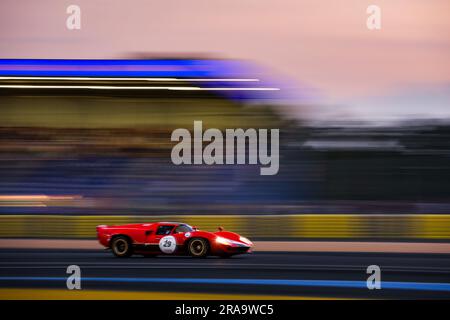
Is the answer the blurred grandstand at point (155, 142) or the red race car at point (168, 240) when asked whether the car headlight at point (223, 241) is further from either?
the blurred grandstand at point (155, 142)

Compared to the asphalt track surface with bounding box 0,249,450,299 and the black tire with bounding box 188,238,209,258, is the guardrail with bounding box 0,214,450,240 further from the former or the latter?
the asphalt track surface with bounding box 0,249,450,299

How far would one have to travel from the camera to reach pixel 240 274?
16.9ft

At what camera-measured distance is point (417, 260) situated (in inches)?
258

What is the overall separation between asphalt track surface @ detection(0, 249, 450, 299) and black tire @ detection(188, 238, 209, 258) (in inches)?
7.8

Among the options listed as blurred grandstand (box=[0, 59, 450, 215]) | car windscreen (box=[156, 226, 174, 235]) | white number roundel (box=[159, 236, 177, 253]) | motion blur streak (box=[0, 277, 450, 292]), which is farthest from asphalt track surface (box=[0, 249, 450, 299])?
blurred grandstand (box=[0, 59, 450, 215])

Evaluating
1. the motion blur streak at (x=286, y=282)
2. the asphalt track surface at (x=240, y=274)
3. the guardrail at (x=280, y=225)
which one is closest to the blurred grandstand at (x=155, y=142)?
the guardrail at (x=280, y=225)

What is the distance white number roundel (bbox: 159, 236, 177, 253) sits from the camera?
17.4 feet

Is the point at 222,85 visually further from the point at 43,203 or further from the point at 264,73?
the point at 43,203

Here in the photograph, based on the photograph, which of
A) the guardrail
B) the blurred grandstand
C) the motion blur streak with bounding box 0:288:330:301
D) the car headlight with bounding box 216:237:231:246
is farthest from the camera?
the guardrail

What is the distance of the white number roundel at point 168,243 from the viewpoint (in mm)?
5305

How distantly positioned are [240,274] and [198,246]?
456 mm

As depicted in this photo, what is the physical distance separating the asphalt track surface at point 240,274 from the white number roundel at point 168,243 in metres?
0.12

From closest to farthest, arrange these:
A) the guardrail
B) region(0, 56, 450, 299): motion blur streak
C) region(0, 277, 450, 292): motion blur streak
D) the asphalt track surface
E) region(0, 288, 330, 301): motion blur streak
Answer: region(0, 288, 330, 301): motion blur streak < the asphalt track surface < region(0, 277, 450, 292): motion blur streak < region(0, 56, 450, 299): motion blur streak < the guardrail

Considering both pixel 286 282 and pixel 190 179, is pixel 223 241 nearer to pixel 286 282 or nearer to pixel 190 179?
pixel 286 282
